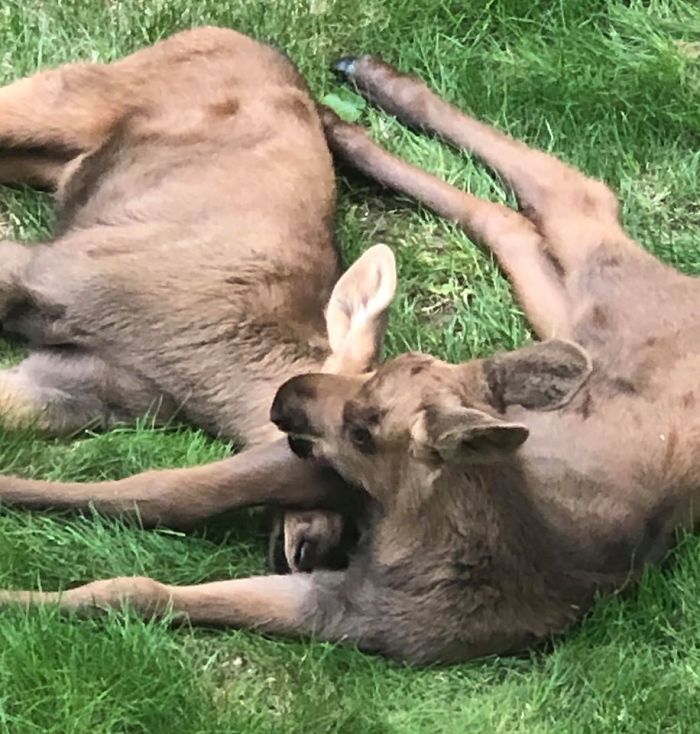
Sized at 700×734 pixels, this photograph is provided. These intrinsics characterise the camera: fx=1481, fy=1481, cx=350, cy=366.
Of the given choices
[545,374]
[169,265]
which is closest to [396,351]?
[169,265]

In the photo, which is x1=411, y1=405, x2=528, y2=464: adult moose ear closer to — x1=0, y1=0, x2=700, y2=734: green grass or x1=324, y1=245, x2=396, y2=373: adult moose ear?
x1=324, y1=245, x2=396, y2=373: adult moose ear

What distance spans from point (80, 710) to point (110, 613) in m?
0.30

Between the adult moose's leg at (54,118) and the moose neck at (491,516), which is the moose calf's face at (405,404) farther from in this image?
the adult moose's leg at (54,118)

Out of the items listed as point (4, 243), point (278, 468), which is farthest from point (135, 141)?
point (278, 468)

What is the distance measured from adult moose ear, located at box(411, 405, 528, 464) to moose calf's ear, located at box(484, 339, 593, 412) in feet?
0.62

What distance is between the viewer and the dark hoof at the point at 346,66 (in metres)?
5.90

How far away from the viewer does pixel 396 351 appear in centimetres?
515

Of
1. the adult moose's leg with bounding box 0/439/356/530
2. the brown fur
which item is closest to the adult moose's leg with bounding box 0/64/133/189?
the brown fur

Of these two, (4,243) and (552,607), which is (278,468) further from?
Answer: (4,243)

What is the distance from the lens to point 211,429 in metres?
4.71

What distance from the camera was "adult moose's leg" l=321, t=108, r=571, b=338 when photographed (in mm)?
5234

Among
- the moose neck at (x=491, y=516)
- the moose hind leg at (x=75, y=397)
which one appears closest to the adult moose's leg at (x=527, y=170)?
the moose neck at (x=491, y=516)

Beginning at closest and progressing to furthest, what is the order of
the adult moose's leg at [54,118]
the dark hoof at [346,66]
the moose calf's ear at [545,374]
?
the moose calf's ear at [545,374]
the adult moose's leg at [54,118]
the dark hoof at [346,66]

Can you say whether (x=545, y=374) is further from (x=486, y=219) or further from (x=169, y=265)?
(x=486, y=219)
